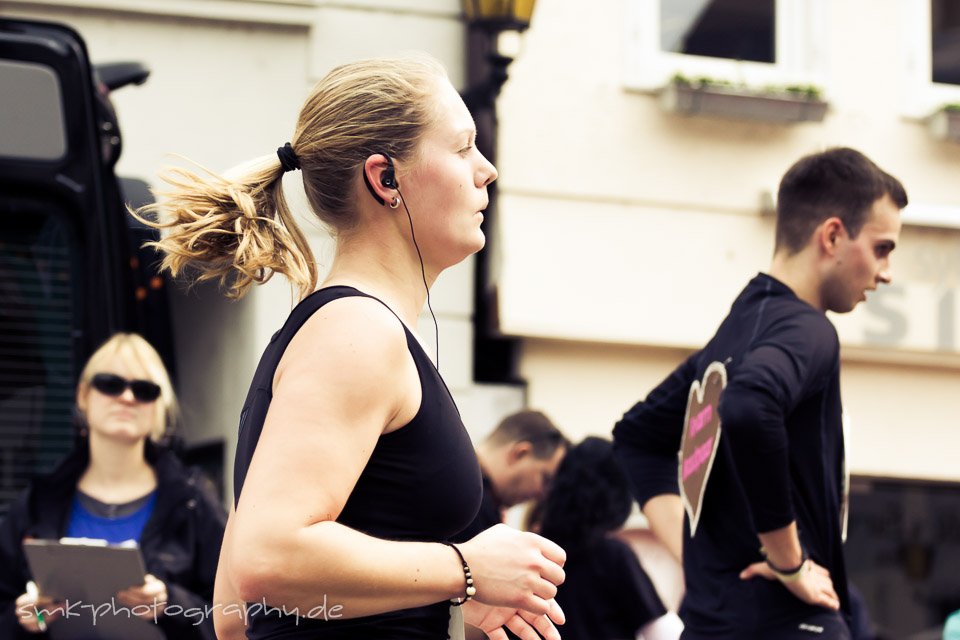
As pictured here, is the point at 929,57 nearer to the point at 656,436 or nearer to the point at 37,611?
the point at 656,436

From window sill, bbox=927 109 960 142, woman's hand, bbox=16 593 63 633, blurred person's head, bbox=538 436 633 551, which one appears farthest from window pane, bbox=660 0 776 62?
woman's hand, bbox=16 593 63 633

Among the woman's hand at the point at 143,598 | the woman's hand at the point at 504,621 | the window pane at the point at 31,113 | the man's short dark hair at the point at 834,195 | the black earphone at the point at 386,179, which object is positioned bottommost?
the woman's hand at the point at 143,598

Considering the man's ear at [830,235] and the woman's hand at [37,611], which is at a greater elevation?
the man's ear at [830,235]

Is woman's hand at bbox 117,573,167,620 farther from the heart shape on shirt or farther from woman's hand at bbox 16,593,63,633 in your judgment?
the heart shape on shirt

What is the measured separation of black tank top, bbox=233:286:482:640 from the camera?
6.76ft

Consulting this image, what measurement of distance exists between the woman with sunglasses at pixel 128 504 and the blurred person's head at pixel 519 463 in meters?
1.09

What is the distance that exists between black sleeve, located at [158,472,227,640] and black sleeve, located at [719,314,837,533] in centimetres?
178

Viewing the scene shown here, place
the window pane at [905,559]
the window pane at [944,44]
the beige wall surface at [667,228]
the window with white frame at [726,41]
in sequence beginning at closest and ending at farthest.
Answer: the beige wall surface at [667,228]
the window with white frame at [726,41]
the window pane at [944,44]
the window pane at [905,559]

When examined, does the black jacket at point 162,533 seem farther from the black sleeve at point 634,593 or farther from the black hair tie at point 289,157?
the black hair tie at point 289,157

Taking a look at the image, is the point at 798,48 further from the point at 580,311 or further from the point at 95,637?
the point at 95,637

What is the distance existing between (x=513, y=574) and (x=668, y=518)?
1961 millimetres

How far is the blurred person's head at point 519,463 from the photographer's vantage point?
5.60 meters

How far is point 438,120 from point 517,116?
5425mm

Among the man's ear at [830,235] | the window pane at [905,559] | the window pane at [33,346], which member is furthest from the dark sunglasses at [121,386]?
the window pane at [905,559]
